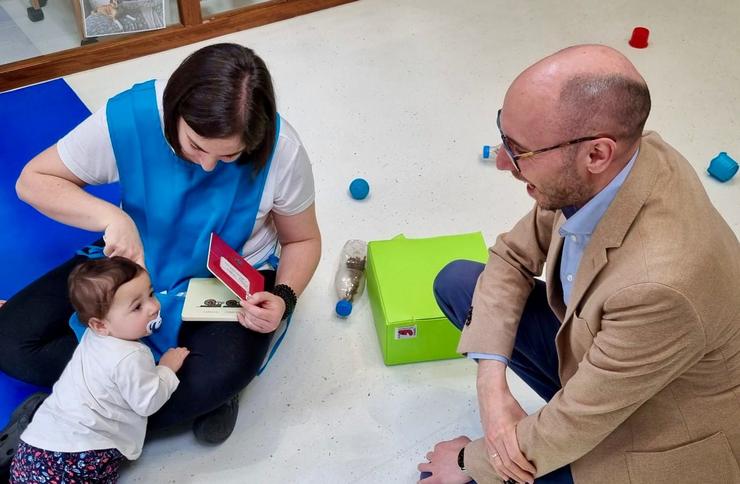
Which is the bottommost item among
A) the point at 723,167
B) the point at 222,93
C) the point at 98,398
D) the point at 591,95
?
the point at 723,167

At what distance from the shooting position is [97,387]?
4.98 feet

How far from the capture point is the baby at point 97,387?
4.97ft

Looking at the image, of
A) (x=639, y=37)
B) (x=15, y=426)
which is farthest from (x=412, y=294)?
(x=639, y=37)

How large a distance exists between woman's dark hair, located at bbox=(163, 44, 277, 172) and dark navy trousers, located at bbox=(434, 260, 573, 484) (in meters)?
0.56

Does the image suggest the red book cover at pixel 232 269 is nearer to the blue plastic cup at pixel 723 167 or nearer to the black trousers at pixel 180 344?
the black trousers at pixel 180 344

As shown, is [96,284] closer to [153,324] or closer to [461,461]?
[153,324]

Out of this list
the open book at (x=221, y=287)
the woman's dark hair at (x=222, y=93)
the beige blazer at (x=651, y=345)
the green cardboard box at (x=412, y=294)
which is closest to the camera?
the beige blazer at (x=651, y=345)

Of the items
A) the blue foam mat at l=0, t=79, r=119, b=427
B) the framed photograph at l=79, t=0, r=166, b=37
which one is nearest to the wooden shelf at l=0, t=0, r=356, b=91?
the framed photograph at l=79, t=0, r=166, b=37

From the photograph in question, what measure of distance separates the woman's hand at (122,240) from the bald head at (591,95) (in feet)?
3.01

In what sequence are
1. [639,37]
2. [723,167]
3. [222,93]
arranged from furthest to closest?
[639,37] < [723,167] < [222,93]

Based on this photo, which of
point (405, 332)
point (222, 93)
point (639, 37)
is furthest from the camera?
point (639, 37)

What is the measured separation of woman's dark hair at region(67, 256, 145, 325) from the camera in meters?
1.50

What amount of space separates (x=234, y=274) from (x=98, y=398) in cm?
38

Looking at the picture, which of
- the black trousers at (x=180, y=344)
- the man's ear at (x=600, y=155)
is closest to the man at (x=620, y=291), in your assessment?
the man's ear at (x=600, y=155)
